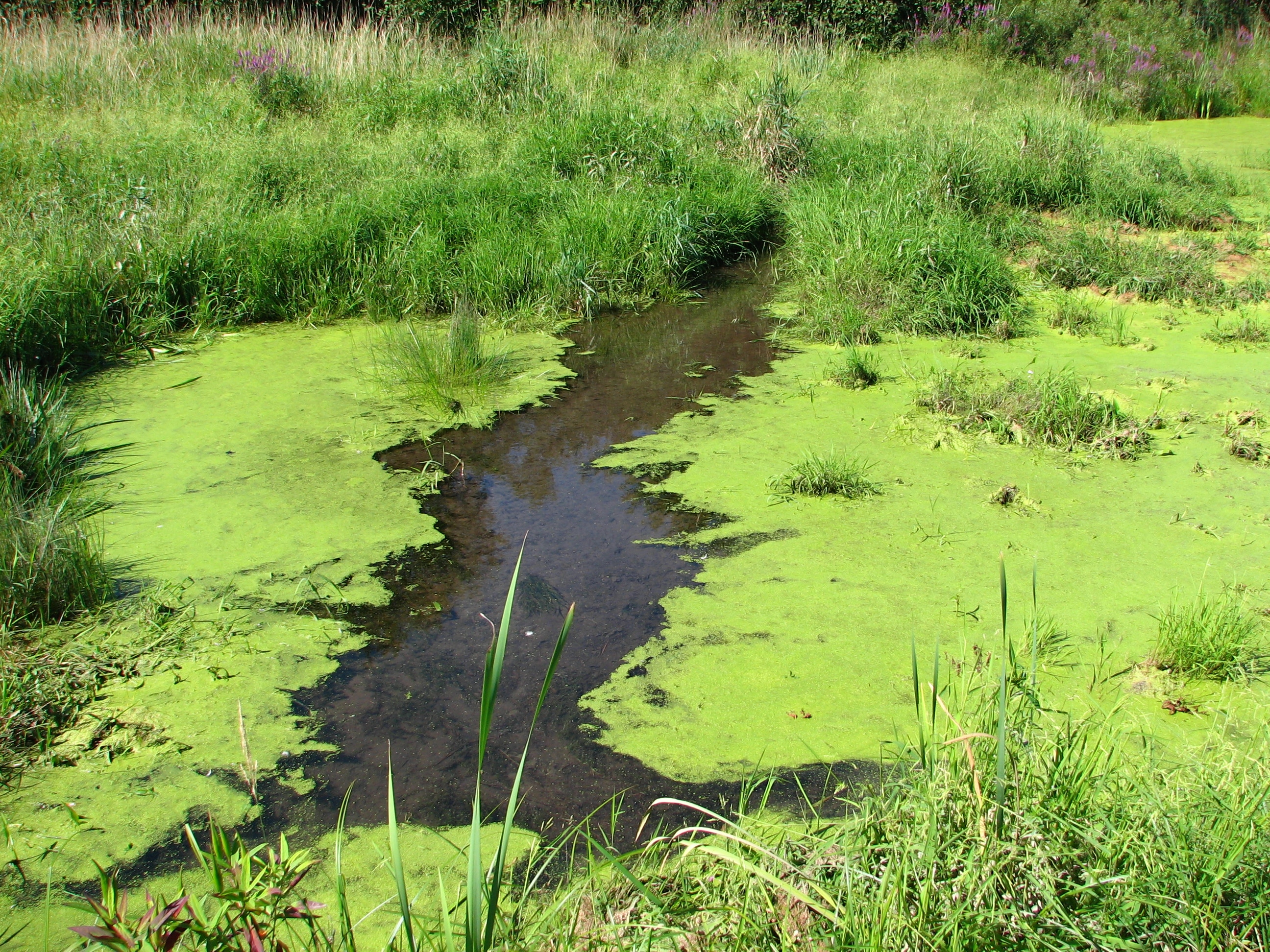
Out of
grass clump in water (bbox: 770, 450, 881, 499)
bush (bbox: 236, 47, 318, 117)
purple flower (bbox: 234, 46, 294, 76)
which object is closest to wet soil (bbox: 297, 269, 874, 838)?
grass clump in water (bbox: 770, 450, 881, 499)

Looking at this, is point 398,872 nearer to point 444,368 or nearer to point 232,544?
point 232,544

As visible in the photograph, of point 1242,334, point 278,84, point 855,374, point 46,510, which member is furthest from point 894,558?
point 278,84

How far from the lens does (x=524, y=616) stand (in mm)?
2711

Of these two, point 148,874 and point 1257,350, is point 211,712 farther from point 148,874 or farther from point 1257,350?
point 1257,350

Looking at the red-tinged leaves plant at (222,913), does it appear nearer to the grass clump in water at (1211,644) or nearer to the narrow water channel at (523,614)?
the narrow water channel at (523,614)

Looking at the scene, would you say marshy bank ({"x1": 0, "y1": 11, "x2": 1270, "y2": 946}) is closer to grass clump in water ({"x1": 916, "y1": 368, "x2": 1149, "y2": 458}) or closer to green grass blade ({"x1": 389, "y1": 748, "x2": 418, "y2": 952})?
grass clump in water ({"x1": 916, "y1": 368, "x2": 1149, "y2": 458})

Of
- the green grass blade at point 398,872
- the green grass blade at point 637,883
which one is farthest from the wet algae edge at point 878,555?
the green grass blade at point 398,872

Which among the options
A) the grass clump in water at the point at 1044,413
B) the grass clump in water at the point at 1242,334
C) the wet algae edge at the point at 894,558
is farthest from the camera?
the grass clump in water at the point at 1242,334

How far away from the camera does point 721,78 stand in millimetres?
8734

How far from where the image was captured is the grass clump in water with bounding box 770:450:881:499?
333 centimetres

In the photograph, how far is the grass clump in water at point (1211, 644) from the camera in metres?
2.30

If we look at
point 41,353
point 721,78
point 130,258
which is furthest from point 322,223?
point 721,78

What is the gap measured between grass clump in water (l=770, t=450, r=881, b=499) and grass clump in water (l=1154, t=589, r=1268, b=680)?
3.75 ft

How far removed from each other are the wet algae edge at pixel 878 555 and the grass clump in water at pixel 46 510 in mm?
1565
